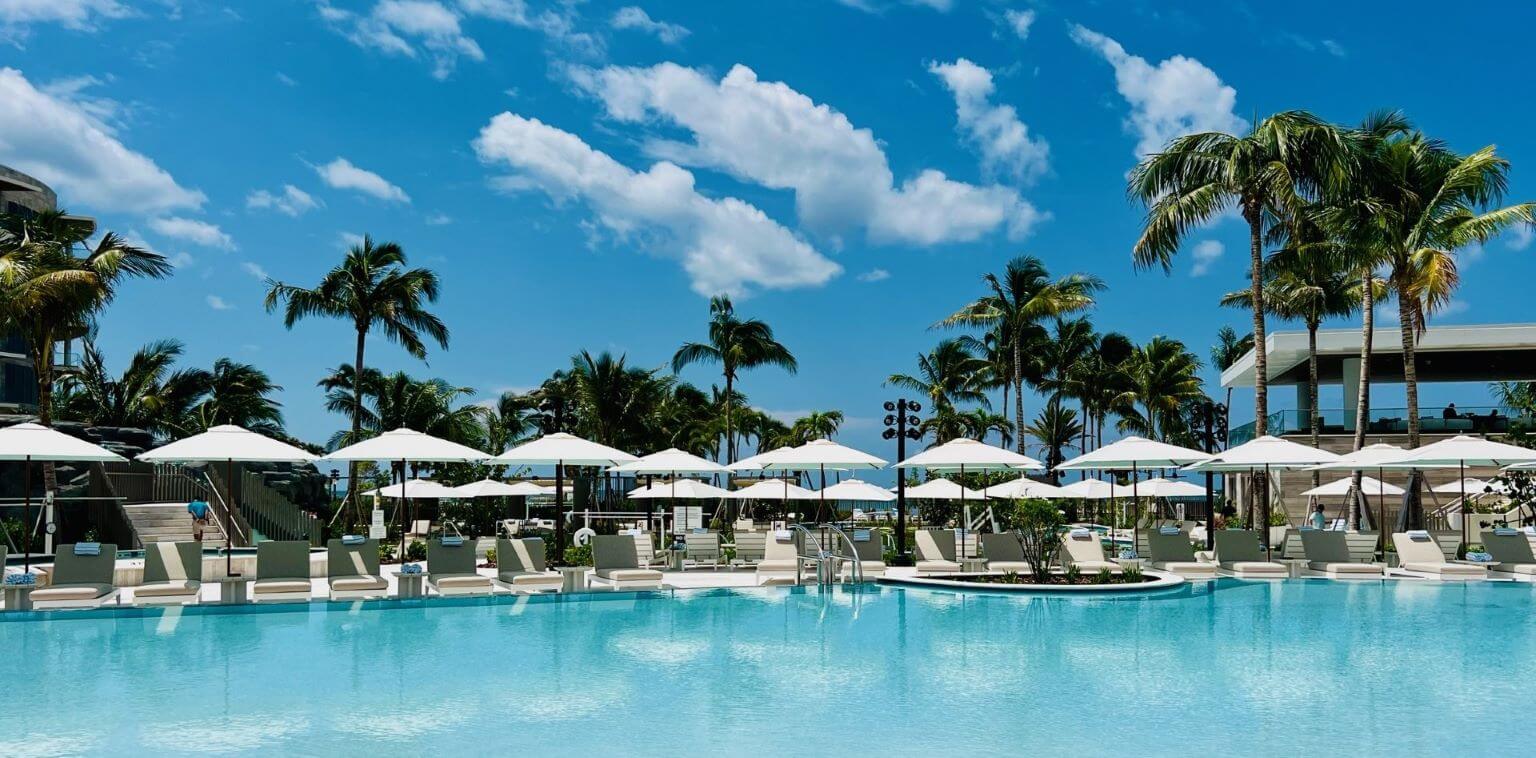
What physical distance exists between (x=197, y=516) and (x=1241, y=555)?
2061 cm

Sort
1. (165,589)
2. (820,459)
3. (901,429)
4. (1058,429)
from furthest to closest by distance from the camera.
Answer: (1058,429) → (901,429) → (820,459) → (165,589)

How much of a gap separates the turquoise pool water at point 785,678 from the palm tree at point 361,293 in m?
15.3

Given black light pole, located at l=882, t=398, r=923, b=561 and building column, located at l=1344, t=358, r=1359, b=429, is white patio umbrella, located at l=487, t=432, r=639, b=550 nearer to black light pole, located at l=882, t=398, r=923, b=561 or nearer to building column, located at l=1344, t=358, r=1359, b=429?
black light pole, located at l=882, t=398, r=923, b=561

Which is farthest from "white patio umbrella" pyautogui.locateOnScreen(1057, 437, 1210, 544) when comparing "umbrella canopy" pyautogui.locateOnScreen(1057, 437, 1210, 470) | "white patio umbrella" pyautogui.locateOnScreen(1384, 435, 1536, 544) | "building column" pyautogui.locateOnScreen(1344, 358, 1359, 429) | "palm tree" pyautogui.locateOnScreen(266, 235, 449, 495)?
"palm tree" pyautogui.locateOnScreen(266, 235, 449, 495)

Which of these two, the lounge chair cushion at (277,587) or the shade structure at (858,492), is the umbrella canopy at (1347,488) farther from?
the lounge chair cushion at (277,587)

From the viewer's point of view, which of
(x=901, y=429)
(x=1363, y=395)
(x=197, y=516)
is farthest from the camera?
(x=1363, y=395)

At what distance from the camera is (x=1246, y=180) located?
24234 mm

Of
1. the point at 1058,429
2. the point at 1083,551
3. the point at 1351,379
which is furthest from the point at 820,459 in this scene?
the point at 1058,429

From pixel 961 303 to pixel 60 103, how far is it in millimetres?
28342

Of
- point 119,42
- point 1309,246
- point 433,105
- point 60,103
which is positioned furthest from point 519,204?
point 1309,246

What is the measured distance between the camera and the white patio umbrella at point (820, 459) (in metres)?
20.8

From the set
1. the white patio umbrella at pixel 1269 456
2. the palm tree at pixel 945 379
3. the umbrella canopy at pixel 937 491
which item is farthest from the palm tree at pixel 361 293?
the palm tree at pixel 945 379

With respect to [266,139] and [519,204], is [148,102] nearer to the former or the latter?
[266,139]

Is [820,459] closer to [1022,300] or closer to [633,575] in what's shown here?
[633,575]
